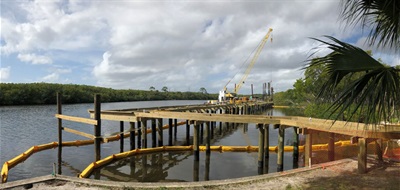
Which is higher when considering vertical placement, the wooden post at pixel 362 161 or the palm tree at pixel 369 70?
the palm tree at pixel 369 70

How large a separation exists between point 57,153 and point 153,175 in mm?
8126

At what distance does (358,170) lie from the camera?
9.84 meters

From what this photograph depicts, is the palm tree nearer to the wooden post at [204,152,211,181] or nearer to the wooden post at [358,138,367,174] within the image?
the wooden post at [358,138,367,174]

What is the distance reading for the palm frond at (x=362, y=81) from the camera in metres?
4.75

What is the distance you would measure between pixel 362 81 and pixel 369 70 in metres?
0.29

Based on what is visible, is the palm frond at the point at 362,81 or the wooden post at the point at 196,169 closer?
the palm frond at the point at 362,81

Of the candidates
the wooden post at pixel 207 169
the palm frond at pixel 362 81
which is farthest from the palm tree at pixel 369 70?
the wooden post at pixel 207 169

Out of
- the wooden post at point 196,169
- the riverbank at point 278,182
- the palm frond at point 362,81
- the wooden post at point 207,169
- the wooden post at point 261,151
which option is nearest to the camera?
the palm frond at point 362,81

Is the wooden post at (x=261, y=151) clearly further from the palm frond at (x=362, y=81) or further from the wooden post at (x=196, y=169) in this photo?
the palm frond at (x=362, y=81)

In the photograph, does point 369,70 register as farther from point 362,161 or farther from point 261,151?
point 261,151

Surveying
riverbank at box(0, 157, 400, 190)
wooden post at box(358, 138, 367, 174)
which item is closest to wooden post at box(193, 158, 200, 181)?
riverbank at box(0, 157, 400, 190)

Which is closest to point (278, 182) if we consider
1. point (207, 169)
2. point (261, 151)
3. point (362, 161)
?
point (362, 161)

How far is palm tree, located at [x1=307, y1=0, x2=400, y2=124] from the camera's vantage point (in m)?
4.78

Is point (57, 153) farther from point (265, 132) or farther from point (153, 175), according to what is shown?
point (265, 132)
